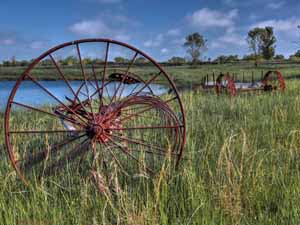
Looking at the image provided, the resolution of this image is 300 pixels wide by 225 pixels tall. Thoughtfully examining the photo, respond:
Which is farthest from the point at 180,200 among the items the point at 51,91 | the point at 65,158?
the point at 51,91

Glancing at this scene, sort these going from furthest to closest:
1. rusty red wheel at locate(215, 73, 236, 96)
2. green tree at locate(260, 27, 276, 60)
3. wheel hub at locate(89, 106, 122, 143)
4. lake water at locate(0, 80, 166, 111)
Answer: green tree at locate(260, 27, 276, 60), rusty red wheel at locate(215, 73, 236, 96), lake water at locate(0, 80, 166, 111), wheel hub at locate(89, 106, 122, 143)

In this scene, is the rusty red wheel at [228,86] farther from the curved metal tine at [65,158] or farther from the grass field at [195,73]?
the grass field at [195,73]

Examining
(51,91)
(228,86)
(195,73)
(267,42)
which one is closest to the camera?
(228,86)

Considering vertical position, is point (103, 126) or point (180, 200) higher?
point (103, 126)

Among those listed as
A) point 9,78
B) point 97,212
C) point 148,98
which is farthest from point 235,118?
point 9,78

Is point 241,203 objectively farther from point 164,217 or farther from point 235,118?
point 235,118

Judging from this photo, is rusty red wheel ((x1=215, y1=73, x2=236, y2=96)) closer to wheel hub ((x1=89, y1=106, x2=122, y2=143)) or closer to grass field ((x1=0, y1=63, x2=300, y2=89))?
wheel hub ((x1=89, y1=106, x2=122, y2=143))

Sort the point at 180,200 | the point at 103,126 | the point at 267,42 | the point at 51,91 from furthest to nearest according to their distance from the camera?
the point at 267,42, the point at 51,91, the point at 103,126, the point at 180,200

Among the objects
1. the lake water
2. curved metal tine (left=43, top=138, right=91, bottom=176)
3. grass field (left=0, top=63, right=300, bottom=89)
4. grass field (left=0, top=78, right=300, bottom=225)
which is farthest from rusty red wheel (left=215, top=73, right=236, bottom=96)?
grass field (left=0, top=63, right=300, bottom=89)

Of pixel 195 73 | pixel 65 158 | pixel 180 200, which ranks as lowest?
pixel 180 200

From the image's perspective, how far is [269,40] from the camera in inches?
2231

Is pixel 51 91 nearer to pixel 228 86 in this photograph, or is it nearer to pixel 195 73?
pixel 228 86

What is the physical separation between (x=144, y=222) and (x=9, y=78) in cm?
3852

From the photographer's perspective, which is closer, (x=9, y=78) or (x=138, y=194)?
(x=138, y=194)
